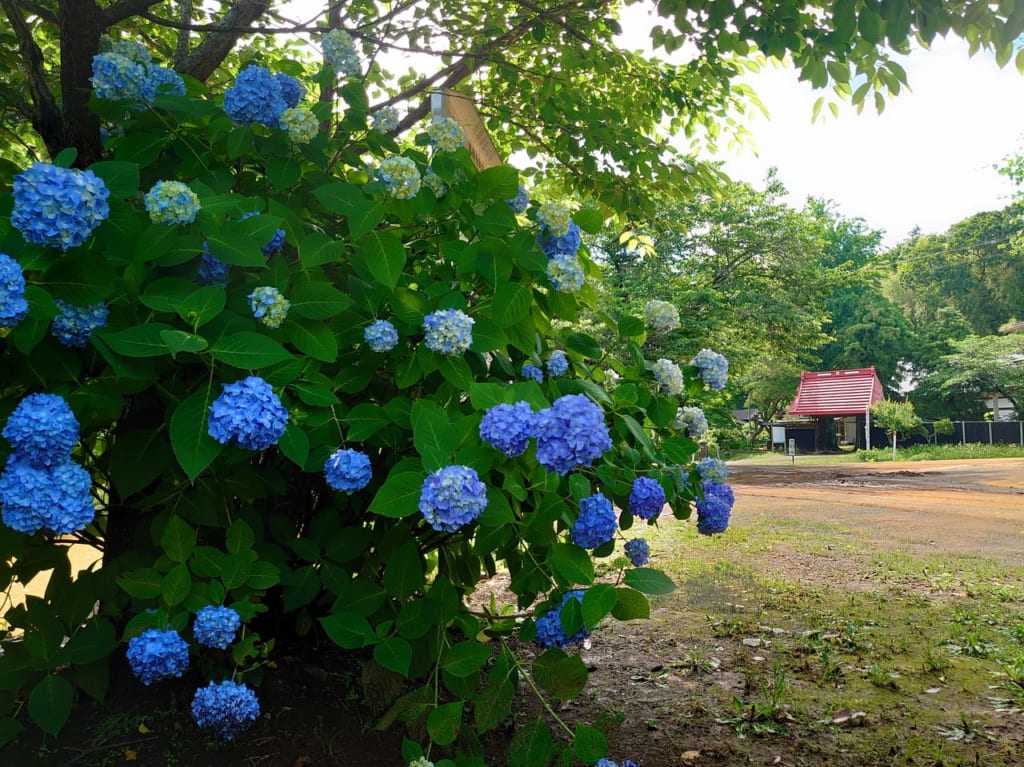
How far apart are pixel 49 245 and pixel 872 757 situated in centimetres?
251

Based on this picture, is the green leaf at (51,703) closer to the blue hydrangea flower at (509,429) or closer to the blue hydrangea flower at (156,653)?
the blue hydrangea flower at (156,653)

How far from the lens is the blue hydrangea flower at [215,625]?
1473mm

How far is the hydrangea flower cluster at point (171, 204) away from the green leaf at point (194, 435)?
0.36m

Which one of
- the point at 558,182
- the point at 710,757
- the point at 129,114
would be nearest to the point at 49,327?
the point at 129,114

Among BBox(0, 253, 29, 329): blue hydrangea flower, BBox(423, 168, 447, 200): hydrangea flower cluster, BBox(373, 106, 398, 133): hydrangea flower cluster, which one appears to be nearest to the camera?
BBox(0, 253, 29, 329): blue hydrangea flower

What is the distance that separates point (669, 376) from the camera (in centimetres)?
206

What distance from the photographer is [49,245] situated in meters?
1.36

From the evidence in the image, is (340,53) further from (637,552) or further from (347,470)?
(637,552)

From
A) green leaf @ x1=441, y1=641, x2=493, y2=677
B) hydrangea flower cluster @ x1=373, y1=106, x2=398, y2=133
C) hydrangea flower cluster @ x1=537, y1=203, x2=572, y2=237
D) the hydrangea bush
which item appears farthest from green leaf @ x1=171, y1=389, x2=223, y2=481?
hydrangea flower cluster @ x1=373, y1=106, x2=398, y2=133

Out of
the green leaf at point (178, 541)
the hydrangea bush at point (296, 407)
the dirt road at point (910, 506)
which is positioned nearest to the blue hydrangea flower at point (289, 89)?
the hydrangea bush at point (296, 407)

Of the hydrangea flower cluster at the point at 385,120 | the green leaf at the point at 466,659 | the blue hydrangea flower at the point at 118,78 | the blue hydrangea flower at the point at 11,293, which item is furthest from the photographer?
the hydrangea flower cluster at the point at 385,120

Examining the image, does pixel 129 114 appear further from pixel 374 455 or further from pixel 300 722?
pixel 300 722

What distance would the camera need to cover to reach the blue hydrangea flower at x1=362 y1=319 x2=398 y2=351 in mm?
1663

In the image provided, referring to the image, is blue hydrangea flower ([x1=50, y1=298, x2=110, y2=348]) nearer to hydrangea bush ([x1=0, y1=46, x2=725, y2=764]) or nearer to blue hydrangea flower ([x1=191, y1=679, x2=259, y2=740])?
hydrangea bush ([x1=0, y1=46, x2=725, y2=764])
